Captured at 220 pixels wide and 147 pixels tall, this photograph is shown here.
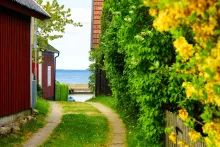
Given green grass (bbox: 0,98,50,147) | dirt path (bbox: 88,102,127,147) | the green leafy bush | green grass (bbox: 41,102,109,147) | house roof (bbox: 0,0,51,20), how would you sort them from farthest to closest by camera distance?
house roof (bbox: 0,0,51,20) < dirt path (bbox: 88,102,127,147) < green grass (bbox: 41,102,109,147) < green grass (bbox: 0,98,50,147) < the green leafy bush

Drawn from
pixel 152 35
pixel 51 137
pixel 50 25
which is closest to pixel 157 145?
pixel 152 35

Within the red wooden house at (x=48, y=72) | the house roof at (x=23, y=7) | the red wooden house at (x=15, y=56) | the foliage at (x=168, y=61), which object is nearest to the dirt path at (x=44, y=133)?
the red wooden house at (x=15, y=56)

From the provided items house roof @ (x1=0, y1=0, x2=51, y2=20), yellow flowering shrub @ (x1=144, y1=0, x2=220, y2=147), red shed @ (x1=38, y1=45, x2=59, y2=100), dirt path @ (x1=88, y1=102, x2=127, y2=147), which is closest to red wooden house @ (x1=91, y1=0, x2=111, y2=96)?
red shed @ (x1=38, y1=45, x2=59, y2=100)

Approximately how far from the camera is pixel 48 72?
3350 cm

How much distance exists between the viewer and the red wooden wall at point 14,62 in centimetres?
1244

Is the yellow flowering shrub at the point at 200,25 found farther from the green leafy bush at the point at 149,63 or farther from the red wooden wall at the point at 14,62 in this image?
the red wooden wall at the point at 14,62

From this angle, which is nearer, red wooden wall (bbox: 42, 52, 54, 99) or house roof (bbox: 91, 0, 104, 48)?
house roof (bbox: 91, 0, 104, 48)

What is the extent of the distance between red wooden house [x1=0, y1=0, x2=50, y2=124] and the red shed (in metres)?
15.8

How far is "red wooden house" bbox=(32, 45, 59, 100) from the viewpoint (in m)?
31.2

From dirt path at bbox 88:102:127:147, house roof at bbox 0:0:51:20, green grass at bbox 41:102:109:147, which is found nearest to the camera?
green grass at bbox 41:102:109:147

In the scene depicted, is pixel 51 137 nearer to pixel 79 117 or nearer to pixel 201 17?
pixel 79 117

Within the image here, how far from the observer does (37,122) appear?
1402cm

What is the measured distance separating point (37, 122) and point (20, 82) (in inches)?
60.3

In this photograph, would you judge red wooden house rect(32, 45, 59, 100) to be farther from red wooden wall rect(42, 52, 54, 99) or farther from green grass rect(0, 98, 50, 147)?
green grass rect(0, 98, 50, 147)
